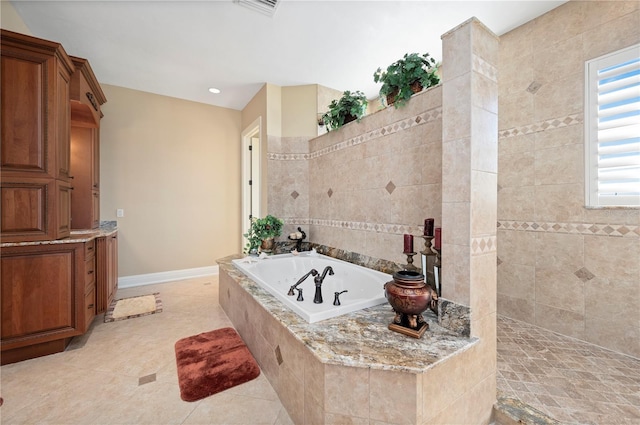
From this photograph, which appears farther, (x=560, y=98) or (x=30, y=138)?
(x=560, y=98)

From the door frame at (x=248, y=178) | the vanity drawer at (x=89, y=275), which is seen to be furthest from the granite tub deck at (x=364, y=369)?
the door frame at (x=248, y=178)

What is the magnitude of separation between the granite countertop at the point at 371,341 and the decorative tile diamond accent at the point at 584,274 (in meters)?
1.39

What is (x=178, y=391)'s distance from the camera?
158cm

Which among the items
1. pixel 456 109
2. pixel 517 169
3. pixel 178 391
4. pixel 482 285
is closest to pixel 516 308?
pixel 517 169

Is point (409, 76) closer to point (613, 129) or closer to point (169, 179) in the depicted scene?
point (613, 129)

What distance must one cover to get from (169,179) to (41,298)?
2254mm

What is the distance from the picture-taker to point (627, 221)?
175 cm

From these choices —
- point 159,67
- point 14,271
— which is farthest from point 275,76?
point 14,271

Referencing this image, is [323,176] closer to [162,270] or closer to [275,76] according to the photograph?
[275,76]

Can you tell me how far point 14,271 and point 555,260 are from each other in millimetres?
4004

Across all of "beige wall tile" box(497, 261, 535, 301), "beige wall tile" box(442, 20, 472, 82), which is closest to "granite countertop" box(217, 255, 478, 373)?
"beige wall tile" box(442, 20, 472, 82)

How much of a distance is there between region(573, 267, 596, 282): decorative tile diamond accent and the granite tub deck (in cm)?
139

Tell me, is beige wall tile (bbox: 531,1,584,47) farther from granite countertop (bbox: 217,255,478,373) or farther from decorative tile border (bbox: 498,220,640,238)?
granite countertop (bbox: 217,255,478,373)

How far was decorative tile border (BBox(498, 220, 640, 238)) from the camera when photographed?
1747 millimetres
